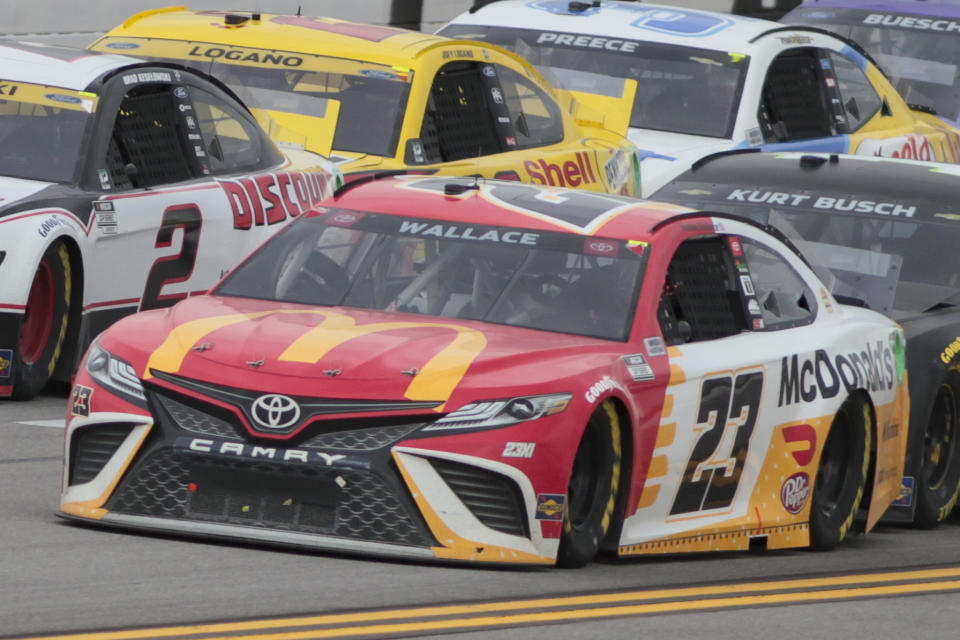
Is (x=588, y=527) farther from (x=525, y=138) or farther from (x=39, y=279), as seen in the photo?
(x=525, y=138)

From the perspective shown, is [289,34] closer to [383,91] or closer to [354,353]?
[383,91]

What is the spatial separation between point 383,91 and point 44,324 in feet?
10.2

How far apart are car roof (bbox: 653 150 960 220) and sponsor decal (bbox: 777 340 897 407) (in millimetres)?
1655

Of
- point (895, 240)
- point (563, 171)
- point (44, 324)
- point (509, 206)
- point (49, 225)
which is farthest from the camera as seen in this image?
point (563, 171)

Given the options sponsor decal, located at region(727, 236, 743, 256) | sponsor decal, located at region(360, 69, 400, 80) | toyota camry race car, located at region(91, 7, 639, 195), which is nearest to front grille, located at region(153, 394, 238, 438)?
sponsor decal, located at region(727, 236, 743, 256)

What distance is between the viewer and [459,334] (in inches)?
311

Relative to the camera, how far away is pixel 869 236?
10883mm

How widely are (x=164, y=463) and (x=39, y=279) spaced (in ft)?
11.8

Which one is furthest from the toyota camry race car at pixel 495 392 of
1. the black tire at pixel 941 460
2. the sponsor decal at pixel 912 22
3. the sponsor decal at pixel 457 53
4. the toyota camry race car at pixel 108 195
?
the sponsor decal at pixel 912 22

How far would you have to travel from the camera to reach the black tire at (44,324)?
1093 centimetres

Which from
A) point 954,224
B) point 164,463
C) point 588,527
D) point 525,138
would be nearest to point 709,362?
point 588,527

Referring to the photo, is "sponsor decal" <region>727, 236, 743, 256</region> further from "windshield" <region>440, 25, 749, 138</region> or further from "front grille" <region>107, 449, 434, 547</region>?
"windshield" <region>440, 25, 749, 138</region>

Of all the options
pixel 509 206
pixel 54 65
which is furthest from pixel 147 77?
pixel 509 206

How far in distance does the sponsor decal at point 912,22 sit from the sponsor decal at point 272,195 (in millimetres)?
9315
